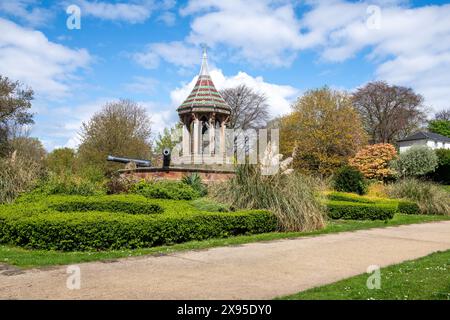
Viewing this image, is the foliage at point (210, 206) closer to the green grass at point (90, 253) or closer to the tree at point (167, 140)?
the green grass at point (90, 253)

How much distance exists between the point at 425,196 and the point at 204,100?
1139 cm

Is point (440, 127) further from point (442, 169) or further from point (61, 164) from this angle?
point (61, 164)

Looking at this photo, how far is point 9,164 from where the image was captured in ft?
41.4

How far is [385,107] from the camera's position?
4953cm

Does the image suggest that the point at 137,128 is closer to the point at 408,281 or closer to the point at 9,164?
the point at 9,164

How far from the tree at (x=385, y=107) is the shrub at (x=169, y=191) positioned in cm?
4124

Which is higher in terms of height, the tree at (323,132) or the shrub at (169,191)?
the tree at (323,132)

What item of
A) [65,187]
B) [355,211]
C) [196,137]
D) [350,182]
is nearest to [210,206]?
[65,187]

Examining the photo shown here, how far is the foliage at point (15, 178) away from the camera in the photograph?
11.8m

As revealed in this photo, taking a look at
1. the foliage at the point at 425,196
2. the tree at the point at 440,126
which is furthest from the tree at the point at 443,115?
the foliage at the point at 425,196

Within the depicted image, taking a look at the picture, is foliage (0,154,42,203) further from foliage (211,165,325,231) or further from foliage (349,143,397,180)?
foliage (349,143,397,180)

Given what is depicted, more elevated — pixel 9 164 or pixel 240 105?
pixel 240 105
